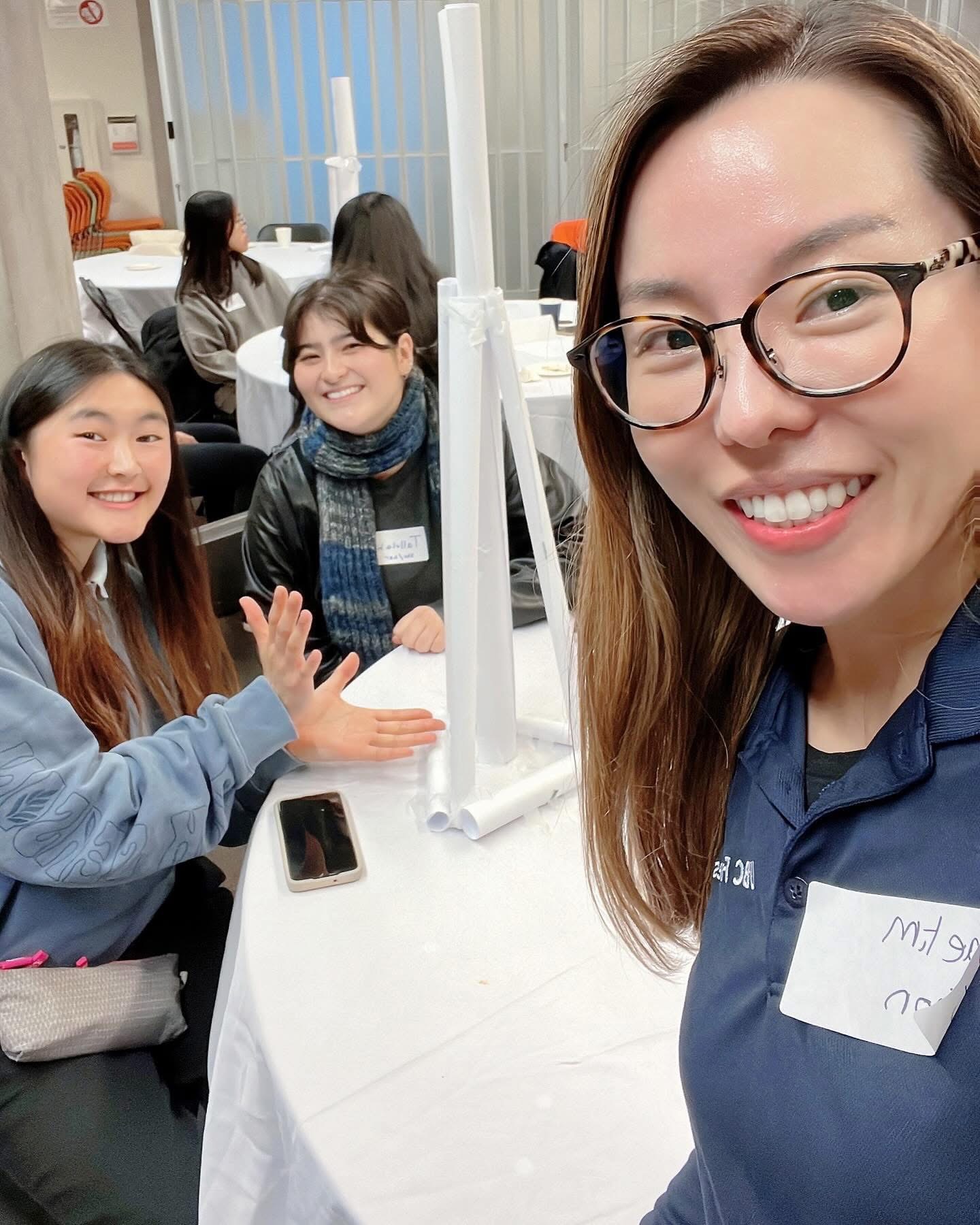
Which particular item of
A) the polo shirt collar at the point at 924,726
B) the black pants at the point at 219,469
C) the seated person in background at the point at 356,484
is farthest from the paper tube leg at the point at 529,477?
the black pants at the point at 219,469

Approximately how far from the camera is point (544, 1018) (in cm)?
81

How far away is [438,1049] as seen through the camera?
784 millimetres

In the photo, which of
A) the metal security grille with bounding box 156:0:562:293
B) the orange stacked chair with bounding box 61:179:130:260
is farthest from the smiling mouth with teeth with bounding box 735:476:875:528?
the orange stacked chair with bounding box 61:179:130:260

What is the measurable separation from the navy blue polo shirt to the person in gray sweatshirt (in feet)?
1.97

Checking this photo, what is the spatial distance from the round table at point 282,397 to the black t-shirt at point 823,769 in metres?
1.57

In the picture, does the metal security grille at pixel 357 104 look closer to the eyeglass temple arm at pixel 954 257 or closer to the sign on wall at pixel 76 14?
the sign on wall at pixel 76 14

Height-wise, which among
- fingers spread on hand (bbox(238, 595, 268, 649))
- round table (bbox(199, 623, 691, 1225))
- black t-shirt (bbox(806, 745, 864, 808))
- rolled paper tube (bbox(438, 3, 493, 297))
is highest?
rolled paper tube (bbox(438, 3, 493, 297))

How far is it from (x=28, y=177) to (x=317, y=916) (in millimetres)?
1519

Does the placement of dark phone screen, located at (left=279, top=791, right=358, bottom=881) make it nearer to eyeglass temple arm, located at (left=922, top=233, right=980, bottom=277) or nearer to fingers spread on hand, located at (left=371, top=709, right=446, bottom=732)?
fingers spread on hand, located at (left=371, top=709, right=446, bottom=732)

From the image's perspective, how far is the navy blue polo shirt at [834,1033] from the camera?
17.6 inches

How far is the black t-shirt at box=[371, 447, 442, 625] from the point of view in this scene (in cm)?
187

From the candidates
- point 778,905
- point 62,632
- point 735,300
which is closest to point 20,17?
point 62,632

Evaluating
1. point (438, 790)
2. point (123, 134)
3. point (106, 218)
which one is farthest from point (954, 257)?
point (123, 134)

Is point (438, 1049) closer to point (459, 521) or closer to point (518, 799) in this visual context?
point (518, 799)
